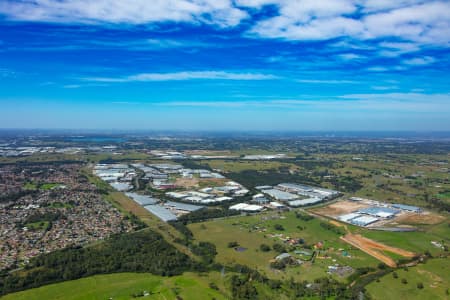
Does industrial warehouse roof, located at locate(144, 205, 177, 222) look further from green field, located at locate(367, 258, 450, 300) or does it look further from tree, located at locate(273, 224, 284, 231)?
green field, located at locate(367, 258, 450, 300)

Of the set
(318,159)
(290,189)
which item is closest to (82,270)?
(290,189)

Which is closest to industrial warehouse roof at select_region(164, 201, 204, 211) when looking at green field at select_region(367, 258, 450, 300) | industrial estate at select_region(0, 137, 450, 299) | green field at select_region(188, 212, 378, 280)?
industrial estate at select_region(0, 137, 450, 299)

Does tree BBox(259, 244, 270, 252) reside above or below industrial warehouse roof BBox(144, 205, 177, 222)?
below

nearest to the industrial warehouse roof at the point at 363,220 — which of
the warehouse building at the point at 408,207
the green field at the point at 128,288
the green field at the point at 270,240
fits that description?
the green field at the point at 270,240

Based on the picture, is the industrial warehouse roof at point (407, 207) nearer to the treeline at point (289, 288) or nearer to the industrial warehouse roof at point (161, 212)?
the treeline at point (289, 288)

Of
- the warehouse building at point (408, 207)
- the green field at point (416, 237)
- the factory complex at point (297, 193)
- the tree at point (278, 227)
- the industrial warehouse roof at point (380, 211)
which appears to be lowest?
the green field at point (416, 237)

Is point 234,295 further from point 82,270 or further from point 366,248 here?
point 366,248
